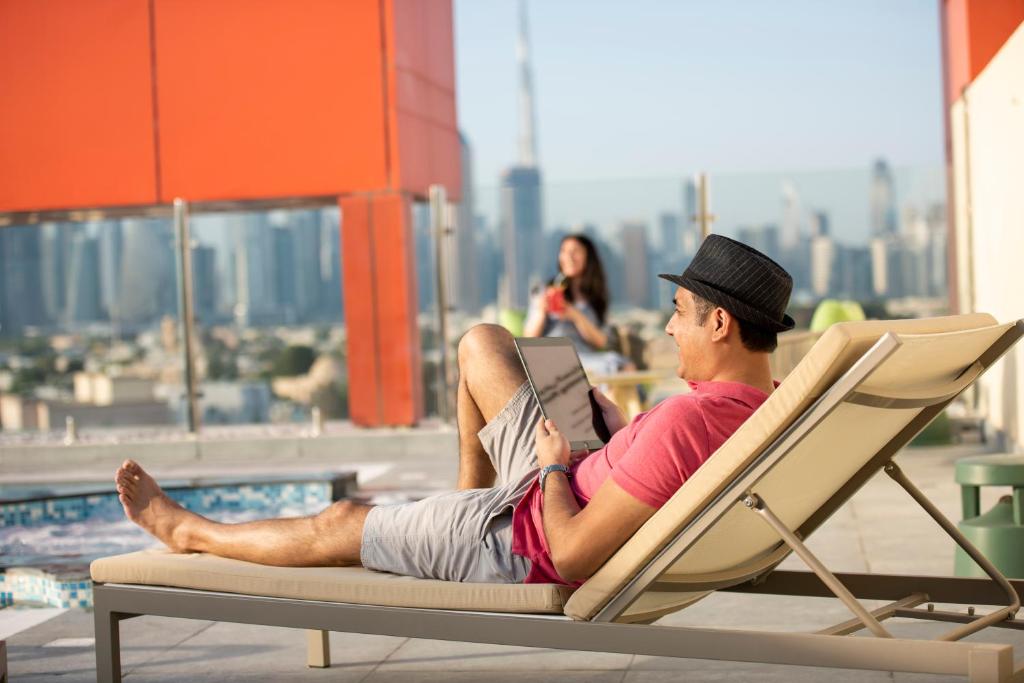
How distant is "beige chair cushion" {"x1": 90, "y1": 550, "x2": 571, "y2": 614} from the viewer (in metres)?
2.58

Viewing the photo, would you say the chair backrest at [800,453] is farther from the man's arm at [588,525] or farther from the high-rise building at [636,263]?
the high-rise building at [636,263]

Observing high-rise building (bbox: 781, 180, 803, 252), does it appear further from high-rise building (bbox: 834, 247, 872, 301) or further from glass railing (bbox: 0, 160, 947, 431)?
high-rise building (bbox: 834, 247, 872, 301)

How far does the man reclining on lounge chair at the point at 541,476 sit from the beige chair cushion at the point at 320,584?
6 centimetres

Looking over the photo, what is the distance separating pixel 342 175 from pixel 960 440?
482 centimetres

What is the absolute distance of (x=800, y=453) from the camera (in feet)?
7.79

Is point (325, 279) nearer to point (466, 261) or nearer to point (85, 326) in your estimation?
point (466, 261)

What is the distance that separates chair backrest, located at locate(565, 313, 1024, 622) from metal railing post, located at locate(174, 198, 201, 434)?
310 inches

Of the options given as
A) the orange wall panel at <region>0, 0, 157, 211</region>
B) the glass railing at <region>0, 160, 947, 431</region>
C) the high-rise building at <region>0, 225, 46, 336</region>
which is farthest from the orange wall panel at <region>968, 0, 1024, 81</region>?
the high-rise building at <region>0, 225, 46, 336</region>

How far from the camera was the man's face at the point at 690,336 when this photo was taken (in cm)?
259

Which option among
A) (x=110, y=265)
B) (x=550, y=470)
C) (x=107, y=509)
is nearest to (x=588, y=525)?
(x=550, y=470)

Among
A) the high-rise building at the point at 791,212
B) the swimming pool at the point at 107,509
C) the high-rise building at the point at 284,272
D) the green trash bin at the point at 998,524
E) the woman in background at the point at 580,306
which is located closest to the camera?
the green trash bin at the point at 998,524

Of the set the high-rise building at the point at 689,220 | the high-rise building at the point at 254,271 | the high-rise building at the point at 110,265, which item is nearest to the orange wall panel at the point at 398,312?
the high-rise building at the point at 254,271

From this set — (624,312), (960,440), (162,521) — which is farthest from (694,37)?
(162,521)

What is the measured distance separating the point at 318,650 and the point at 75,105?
811 centimetres
